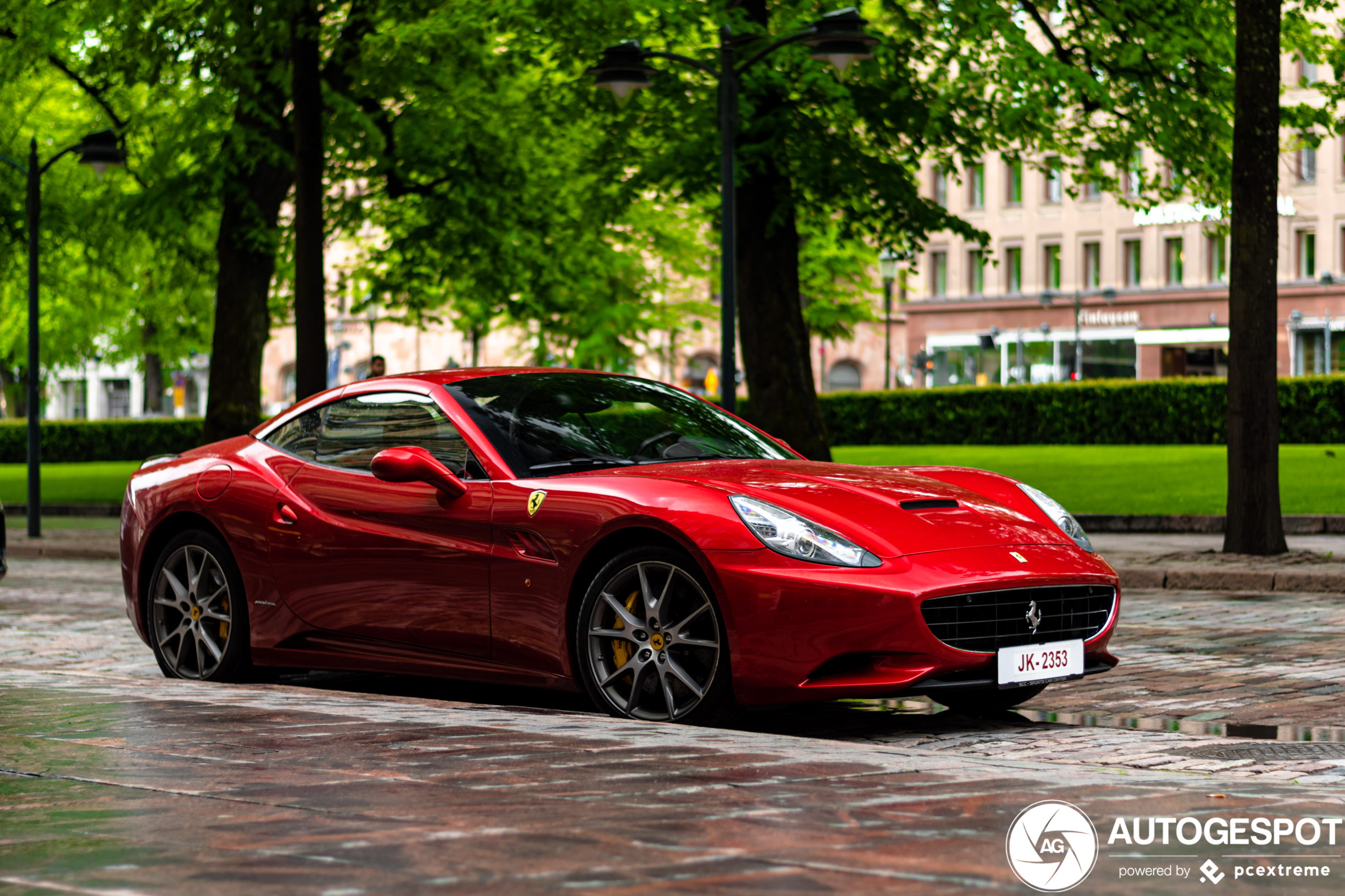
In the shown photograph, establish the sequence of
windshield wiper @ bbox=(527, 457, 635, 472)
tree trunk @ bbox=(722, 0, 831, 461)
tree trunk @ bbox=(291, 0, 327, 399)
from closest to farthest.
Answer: windshield wiper @ bbox=(527, 457, 635, 472)
tree trunk @ bbox=(291, 0, 327, 399)
tree trunk @ bbox=(722, 0, 831, 461)

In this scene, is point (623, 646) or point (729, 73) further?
point (729, 73)

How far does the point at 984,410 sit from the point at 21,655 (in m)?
27.3

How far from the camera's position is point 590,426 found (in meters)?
7.20

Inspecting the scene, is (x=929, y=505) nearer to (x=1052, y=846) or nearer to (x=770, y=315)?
(x=1052, y=846)

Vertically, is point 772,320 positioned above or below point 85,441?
above

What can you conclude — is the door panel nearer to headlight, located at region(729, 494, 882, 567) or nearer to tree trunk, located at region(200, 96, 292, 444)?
headlight, located at region(729, 494, 882, 567)

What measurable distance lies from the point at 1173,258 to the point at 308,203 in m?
57.4

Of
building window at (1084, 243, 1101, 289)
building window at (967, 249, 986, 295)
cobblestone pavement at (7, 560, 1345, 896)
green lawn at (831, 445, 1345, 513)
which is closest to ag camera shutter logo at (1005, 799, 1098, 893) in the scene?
cobblestone pavement at (7, 560, 1345, 896)

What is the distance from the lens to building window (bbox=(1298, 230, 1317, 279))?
67062 millimetres

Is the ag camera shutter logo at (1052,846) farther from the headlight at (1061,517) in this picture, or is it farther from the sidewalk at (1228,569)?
the sidewalk at (1228,569)

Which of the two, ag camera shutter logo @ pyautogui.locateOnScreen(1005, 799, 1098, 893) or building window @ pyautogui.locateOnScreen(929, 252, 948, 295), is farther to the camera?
building window @ pyautogui.locateOnScreen(929, 252, 948, 295)

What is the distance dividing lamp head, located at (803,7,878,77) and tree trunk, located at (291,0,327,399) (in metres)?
5.25

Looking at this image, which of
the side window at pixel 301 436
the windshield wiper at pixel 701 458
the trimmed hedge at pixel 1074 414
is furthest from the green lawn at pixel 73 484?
the windshield wiper at pixel 701 458

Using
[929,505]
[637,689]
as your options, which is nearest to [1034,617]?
[929,505]
